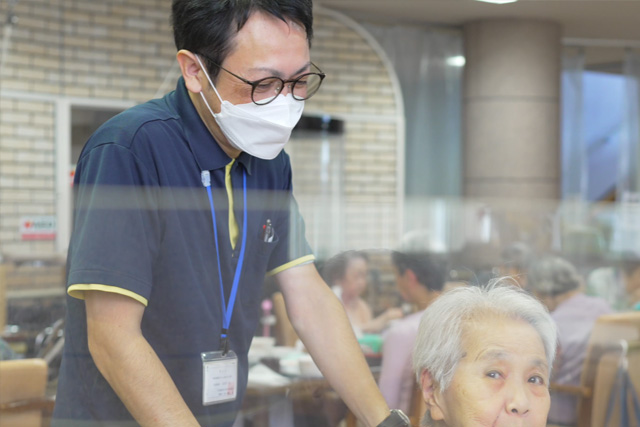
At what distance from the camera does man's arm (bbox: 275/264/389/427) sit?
5.03ft

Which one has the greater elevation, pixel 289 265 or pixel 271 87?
pixel 271 87

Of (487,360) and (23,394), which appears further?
(23,394)

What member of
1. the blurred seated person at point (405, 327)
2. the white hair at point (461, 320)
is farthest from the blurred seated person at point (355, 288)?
the white hair at point (461, 320)

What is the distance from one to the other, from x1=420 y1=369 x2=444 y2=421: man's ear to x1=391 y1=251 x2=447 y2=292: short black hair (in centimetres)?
59

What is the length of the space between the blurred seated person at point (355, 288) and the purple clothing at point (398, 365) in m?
0.10

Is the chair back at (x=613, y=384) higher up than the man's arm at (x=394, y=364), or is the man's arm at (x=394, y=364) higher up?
the man's arm at (x=394, y=364)

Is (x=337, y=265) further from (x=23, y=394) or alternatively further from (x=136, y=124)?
(x=136, y=124)

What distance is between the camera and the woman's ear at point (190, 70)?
1.34 meters

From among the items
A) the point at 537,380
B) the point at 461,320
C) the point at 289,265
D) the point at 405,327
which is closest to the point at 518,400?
the point at 537,380

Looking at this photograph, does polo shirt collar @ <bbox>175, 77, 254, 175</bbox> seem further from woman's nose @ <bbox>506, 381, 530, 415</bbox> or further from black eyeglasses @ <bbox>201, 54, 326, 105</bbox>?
woman's nose @ <bbox>506, 381, 530, 415</bbox>

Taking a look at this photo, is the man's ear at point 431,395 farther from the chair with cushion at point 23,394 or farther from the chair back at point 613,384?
the chair back at point 613,384

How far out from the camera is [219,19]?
4.23 feet

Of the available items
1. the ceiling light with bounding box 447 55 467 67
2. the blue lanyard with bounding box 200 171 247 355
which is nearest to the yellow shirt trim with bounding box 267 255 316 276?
the blue lanyard with bounding box 200 171 247 355

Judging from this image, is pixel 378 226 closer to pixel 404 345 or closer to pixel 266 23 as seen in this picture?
pixel 404 345
